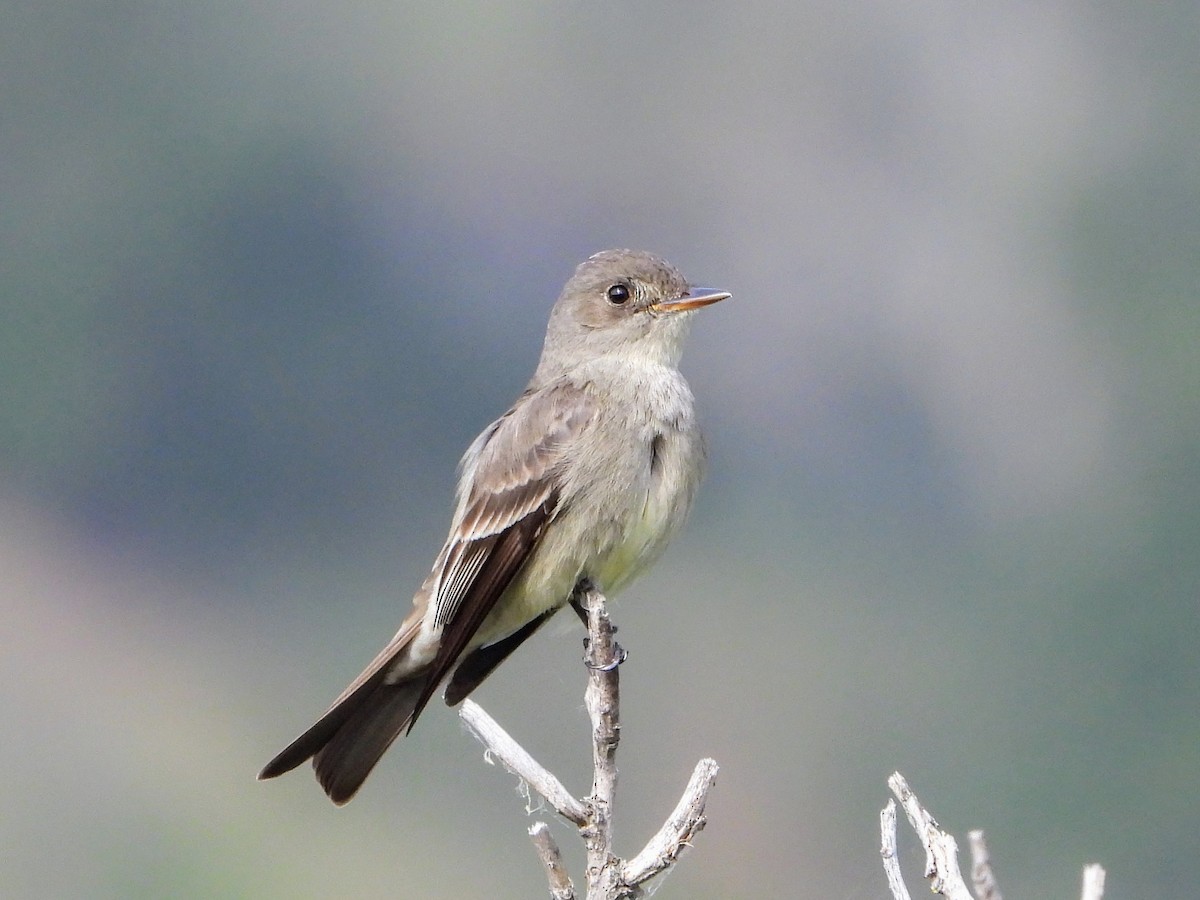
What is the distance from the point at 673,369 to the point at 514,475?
0.46 meters

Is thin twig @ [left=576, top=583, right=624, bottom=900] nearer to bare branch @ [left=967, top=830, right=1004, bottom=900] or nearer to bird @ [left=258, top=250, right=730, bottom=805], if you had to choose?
bird @ [left=258, top=250, right=730, bottom=805]

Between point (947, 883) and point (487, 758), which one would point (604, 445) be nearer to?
point (487, 758)

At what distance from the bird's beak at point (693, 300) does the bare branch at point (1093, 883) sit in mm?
1716

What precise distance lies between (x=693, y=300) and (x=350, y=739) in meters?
1.21

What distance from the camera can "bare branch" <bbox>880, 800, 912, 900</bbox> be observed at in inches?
70.7

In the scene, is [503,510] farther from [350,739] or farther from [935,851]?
[935,851]

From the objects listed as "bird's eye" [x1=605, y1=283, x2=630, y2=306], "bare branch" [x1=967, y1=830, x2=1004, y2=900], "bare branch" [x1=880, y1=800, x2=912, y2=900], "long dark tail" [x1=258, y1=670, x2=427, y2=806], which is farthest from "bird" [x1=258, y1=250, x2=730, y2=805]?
"bare branch" [x1=967, y1=830, x2=1004, y2=900]

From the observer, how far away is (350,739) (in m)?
2.87

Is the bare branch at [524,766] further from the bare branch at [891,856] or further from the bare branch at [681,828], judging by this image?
the bare branch at [891,856]

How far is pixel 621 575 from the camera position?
114 inches

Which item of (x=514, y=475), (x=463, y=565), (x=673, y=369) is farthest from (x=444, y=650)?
(x=673, y=369)

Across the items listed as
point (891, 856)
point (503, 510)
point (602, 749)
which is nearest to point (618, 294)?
point (503, 510)

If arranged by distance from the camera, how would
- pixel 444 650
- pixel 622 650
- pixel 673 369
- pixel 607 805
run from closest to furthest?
1. pixel 607 805
2. pixel 622 650
3. pixel 444 650
4. pixel 673 369

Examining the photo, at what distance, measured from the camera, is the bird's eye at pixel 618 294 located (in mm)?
3258
